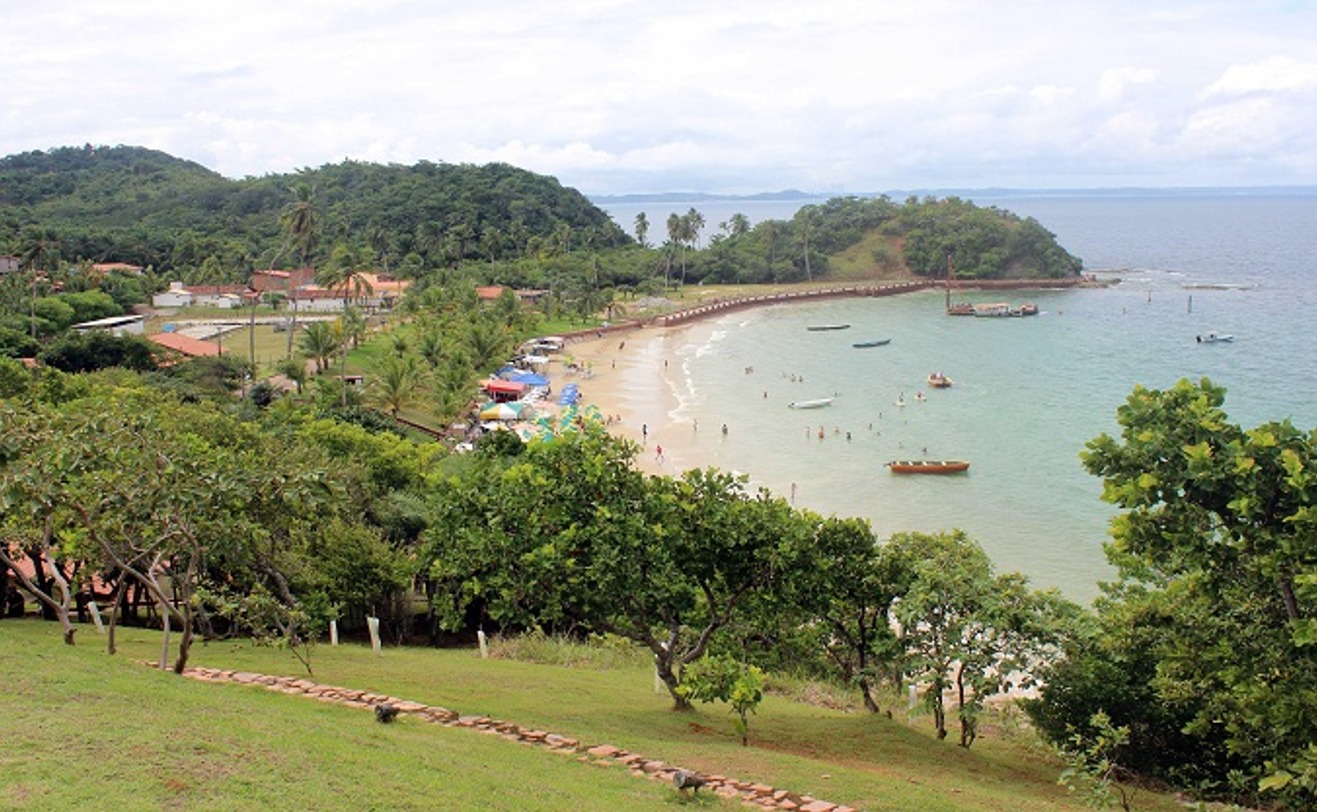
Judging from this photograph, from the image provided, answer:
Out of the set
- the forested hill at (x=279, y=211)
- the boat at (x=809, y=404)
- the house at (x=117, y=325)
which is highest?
the forested hill at (x=279, y=211)

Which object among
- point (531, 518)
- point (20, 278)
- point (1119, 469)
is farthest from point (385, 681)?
point (20, 278)

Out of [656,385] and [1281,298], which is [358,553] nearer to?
[656,385]

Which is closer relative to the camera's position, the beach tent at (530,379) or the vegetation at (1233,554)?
the vegetation at (1233,554)

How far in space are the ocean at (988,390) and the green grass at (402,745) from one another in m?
17.0

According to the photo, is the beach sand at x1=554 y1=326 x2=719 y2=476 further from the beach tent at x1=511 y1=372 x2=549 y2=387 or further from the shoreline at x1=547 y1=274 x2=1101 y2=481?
the beach tent at x1=511 y1=372 x2=549 y2=387

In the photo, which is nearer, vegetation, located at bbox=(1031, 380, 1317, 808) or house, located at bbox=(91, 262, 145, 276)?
vegetation, located at bbox=(1031, 380, 1317, 808)

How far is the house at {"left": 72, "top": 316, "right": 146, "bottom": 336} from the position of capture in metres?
62.5

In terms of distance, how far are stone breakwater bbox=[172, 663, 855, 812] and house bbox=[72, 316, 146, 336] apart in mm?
53840

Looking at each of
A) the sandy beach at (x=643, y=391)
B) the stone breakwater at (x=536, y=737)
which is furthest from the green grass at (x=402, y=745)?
the sandy beach at (x=643, y=391)

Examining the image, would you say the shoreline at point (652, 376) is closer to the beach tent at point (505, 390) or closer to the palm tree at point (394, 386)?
the beach tent at point (505, 390)

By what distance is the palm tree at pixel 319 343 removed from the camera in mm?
54438

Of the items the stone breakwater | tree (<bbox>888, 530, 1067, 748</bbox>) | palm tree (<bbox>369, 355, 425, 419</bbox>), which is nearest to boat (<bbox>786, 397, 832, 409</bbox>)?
palm tree (<bbox>369, 355, 425, 419</bbox>)

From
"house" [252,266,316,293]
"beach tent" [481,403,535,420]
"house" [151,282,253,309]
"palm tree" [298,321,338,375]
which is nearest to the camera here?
"beach tent" [481,403,535,420]

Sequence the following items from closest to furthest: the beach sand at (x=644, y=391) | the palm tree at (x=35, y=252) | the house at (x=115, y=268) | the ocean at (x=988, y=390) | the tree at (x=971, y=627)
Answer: the tree at (x=971, y=627), the ocean at (x=988, y=390), the beach sand at (x=644, y=391), the palm tree at (x=35, y=252), the house at (x=115, y=268)
